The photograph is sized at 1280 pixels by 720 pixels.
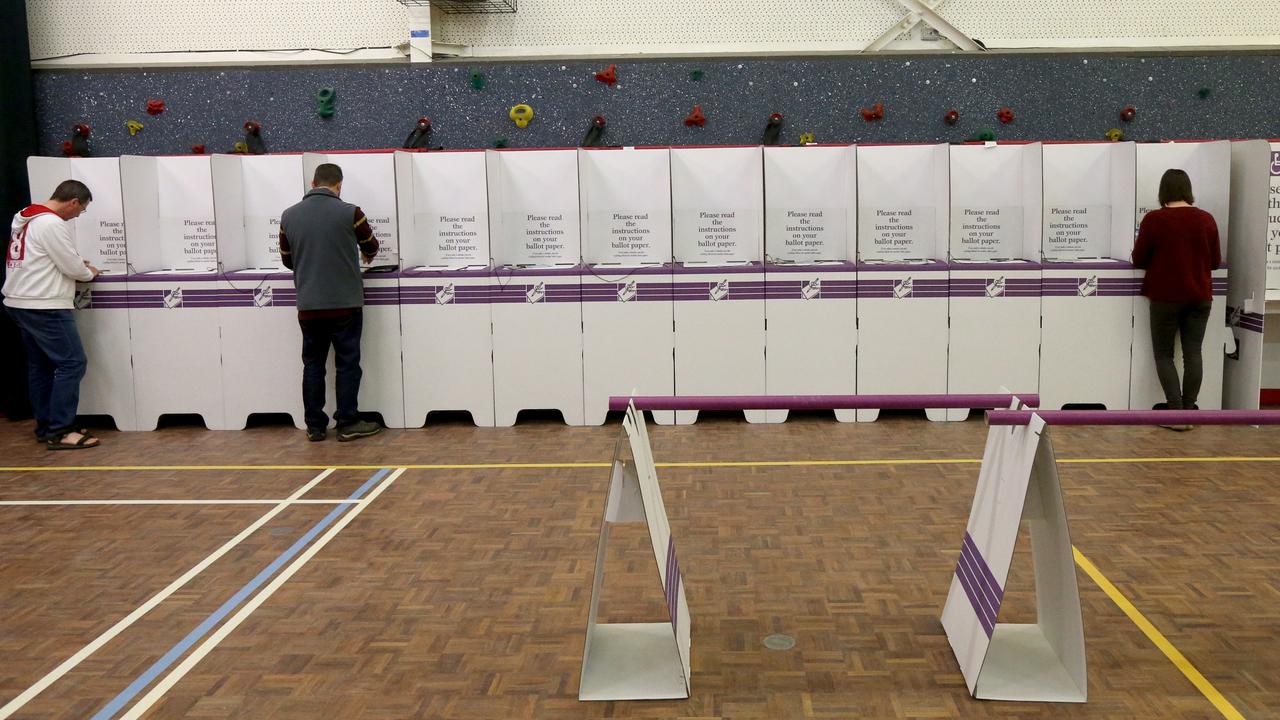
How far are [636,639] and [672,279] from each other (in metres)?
3.70

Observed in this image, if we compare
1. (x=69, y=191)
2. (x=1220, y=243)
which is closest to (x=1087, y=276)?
(x=1220, y=243)

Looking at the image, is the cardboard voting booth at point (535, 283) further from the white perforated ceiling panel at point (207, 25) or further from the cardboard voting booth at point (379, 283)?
the white perforated ceiling panel at point (207, 25)

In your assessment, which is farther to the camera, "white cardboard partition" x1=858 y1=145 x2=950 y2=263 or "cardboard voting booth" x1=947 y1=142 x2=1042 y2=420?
"white cardboard partition" x1=858 y1=145 x2=950 y2=263

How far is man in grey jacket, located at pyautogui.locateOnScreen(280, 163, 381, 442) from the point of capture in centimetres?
662

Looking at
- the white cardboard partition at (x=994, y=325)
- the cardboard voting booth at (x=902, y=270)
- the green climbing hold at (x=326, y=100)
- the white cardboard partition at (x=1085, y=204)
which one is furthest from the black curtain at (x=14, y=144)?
the white cardboard partition at (x=1085, y=204)

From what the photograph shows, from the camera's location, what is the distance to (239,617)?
156 inches

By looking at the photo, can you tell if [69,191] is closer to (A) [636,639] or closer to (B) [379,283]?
(B) [379,283]

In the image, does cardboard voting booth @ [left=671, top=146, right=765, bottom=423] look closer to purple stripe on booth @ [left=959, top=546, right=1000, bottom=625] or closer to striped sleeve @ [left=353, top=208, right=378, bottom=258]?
striped sleeve @ [left=353, top=208, right=378, bottom=258]

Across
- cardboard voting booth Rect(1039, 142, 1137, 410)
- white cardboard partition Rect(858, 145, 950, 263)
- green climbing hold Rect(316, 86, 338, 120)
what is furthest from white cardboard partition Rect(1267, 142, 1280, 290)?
green climbing hold Rect(316, 86, 338, 120)

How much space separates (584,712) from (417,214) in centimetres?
477

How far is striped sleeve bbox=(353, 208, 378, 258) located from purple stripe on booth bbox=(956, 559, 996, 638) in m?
4.40

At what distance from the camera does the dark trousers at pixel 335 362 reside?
6793 mm

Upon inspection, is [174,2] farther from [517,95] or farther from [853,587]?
[853,587]

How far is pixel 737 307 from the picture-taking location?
23.4 ft
